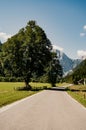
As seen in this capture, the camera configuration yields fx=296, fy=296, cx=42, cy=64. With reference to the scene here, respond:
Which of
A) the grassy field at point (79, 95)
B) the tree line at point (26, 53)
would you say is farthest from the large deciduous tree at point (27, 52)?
the grassy field at point (79, 95)

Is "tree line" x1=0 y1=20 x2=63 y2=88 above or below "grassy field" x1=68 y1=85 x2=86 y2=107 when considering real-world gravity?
above

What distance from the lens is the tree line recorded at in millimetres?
68812

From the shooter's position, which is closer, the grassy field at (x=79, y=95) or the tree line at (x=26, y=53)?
the grassy field at (x=79, y=95)

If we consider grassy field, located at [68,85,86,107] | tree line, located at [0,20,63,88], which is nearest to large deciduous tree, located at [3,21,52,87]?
tree line, located at [0,20,63,88]

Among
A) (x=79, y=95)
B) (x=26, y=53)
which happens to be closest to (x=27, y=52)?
(x=26, y=53)

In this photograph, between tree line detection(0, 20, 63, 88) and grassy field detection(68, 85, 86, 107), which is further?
tree line detection(0, 20, 63, 88)

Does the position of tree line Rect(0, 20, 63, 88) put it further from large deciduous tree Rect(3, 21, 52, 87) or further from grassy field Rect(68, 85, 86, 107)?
grassy field Rect(68, 85, 86, 107)

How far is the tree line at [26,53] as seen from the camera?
68.8 metres

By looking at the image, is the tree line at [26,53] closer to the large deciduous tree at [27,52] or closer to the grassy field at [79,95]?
the large deciduous tree at [27,52]

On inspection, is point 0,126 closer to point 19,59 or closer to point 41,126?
point 41,126

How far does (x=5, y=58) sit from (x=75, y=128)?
5733cm

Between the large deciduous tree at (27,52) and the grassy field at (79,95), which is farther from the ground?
the large deciduous tree at (27,52)

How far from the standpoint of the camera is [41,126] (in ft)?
41.7

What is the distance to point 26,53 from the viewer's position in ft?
226
